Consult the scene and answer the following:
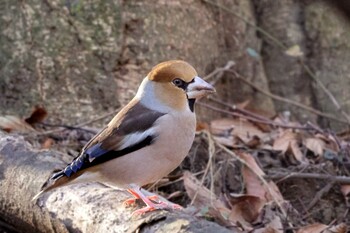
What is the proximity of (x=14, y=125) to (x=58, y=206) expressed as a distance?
1458mm

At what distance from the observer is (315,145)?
16.5ft

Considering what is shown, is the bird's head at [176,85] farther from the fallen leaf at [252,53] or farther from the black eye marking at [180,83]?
the fallen leaf at [252,53]

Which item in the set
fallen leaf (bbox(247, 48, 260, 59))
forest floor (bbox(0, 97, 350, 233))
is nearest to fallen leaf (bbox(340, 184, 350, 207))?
forest floor (bbox(0, 97, 350, 233))

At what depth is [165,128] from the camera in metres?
3.38

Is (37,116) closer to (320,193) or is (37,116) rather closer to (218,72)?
(218,72)

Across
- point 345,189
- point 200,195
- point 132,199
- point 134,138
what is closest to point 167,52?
point 200,195

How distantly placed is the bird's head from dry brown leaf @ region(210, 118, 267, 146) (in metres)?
1.53

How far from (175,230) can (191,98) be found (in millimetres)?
865

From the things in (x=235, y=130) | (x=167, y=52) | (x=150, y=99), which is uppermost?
(x=150, y=99)

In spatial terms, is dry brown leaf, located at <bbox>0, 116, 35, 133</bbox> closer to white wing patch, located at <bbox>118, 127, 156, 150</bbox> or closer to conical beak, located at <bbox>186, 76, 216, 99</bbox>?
white wing patch, located at <bbox>118, 127, 156, 150</bbox>

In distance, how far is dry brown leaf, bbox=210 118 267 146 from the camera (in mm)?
5203

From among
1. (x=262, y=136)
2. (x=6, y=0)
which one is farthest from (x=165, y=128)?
(x=6, y=0)

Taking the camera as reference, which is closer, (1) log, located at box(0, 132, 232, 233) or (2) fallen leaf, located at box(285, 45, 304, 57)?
(1) log, located at box(0, 132, 232, 233)

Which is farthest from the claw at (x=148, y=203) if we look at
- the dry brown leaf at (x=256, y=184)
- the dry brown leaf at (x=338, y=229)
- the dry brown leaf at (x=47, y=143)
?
the dry brown leaf at (x=47, y=143)
